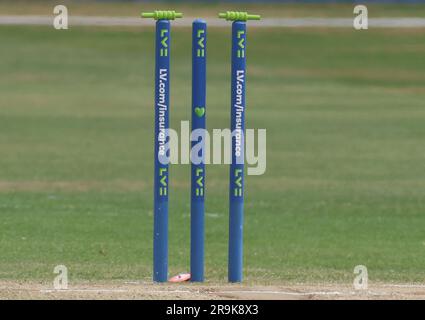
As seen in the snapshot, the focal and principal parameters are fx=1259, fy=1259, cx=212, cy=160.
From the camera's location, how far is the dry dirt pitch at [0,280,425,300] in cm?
1064

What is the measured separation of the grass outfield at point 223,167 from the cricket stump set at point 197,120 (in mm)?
972

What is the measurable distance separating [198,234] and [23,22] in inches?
1790

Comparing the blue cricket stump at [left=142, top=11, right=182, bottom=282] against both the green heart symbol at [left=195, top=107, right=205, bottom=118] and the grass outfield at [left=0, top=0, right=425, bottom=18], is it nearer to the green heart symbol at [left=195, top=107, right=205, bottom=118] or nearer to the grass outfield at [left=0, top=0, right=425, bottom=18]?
the green heart symbol at [left=195, top=107, right=205, bottom=118]

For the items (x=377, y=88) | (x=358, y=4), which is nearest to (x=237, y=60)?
(x=377, y=88)

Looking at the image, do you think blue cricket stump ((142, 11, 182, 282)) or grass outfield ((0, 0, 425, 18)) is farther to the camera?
grass outfield ((0, 0, 425, 18))

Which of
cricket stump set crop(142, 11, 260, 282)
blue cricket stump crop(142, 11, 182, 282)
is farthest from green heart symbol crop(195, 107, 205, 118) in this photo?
blue cricket stump crop(142, 11, 182, 282)

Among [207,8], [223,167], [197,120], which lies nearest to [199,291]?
[197,120]

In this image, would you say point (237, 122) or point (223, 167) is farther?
point (223, 167)

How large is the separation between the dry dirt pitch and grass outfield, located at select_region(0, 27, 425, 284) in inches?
36.8

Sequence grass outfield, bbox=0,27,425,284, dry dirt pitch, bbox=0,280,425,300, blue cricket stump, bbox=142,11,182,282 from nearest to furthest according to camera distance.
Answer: dry dirt pitch, bbox=0,280,425,300 → blue cricket stump, bbox=142,11,182,282 → grass outfield, bbox=0,27,425,284

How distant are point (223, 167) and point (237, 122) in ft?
45.8

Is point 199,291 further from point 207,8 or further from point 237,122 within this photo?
point 207,8

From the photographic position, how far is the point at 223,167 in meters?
25.4
